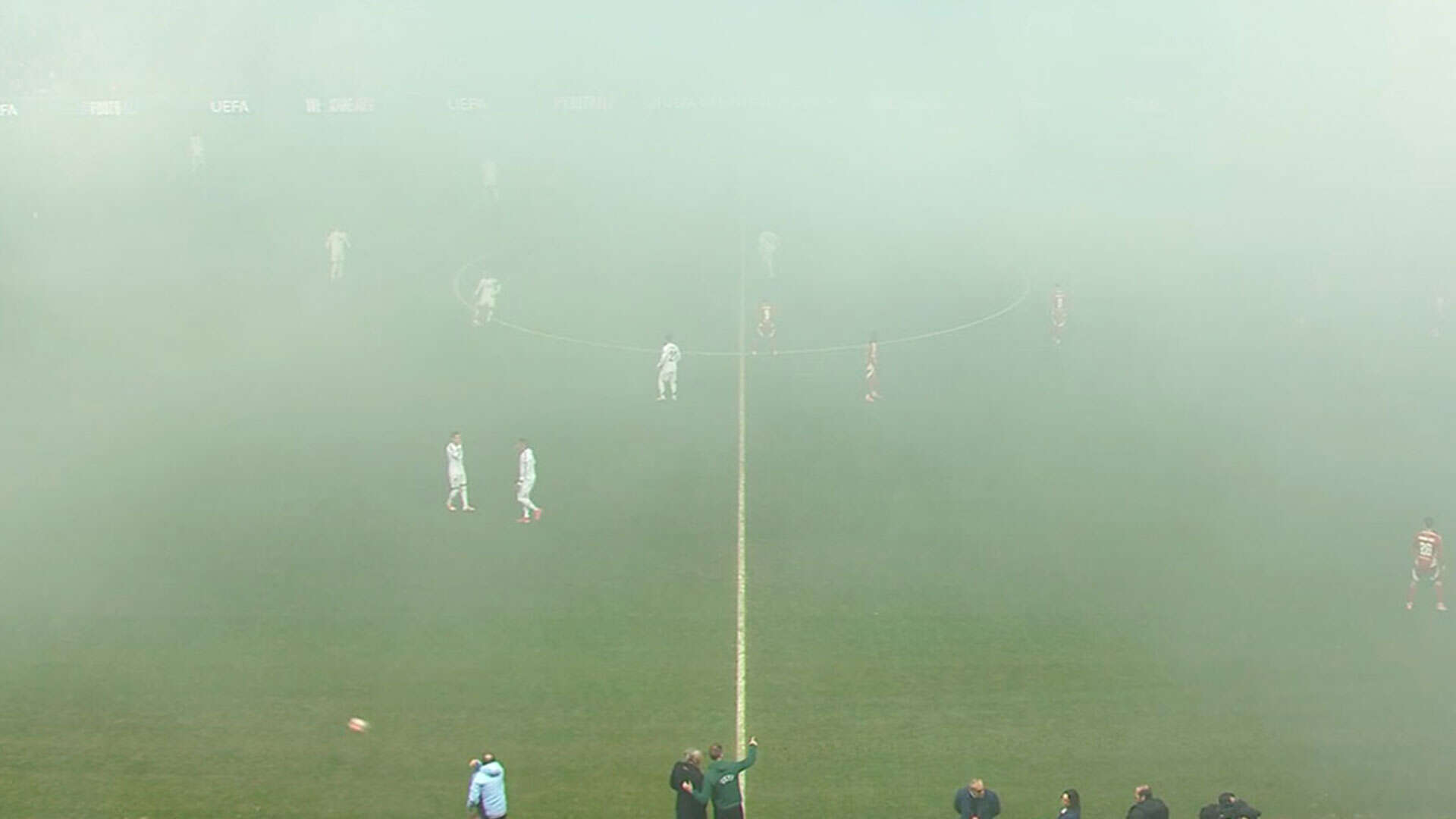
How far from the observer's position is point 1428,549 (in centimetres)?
1709

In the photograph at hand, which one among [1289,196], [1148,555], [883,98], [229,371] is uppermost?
[883,98]

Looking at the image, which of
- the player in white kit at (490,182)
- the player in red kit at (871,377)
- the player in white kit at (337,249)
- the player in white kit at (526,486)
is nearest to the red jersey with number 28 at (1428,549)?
the player in red kit at (871,377)

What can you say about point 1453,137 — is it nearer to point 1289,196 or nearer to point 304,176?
point 1289,196

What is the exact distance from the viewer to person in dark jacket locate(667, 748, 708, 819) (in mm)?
12578

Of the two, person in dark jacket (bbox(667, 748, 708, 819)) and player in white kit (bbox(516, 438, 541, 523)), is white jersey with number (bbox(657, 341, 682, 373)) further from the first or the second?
person in dark jacket (bbox(667, 748, 708, 819))

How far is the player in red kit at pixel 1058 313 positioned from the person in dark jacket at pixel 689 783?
15030 mm

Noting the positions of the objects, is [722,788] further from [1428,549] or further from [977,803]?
[1428,549]

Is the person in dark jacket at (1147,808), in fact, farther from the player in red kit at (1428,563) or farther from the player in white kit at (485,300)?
the player in white kit at (485,300)

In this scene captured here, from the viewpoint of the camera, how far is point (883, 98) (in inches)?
1905

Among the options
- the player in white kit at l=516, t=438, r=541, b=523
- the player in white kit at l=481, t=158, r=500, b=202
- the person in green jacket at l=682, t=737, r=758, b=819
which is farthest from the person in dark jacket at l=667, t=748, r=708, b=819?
the player in white kit at l=481, t=158, r=500, b=202

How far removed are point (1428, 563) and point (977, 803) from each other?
23.4 feet

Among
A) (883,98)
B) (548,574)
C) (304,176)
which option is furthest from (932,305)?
(883,98)

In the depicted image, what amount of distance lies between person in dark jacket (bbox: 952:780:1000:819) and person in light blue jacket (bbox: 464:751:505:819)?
132 inches

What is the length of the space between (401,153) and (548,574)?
90.7ft
